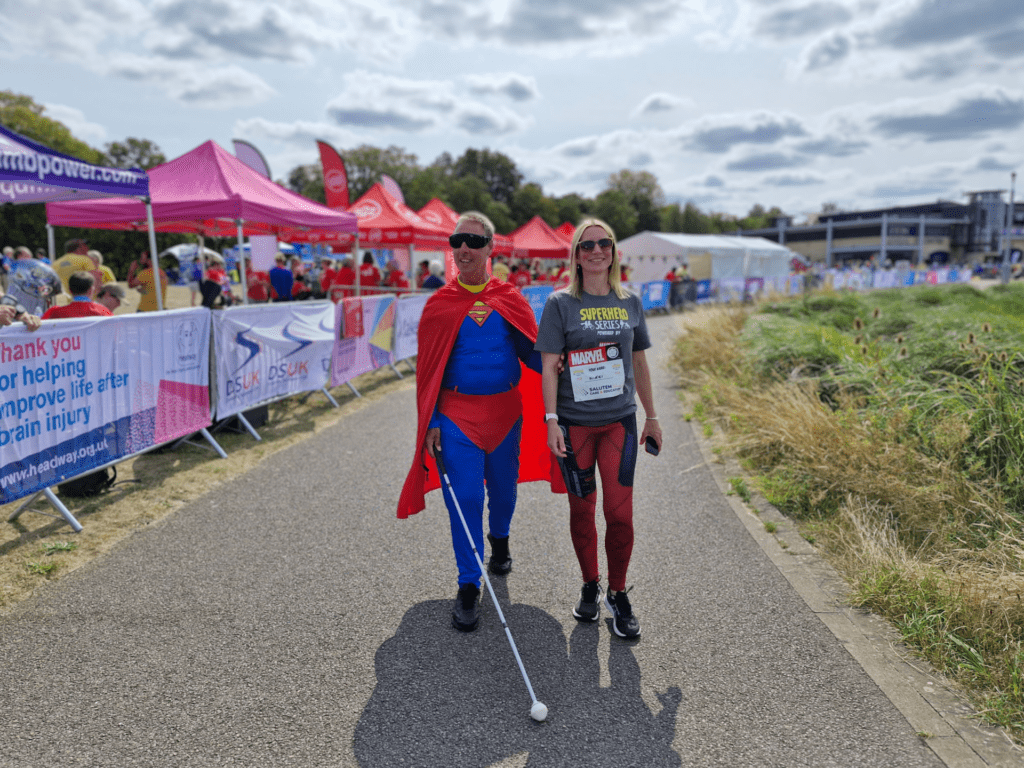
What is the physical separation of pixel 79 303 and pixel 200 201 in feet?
14.3

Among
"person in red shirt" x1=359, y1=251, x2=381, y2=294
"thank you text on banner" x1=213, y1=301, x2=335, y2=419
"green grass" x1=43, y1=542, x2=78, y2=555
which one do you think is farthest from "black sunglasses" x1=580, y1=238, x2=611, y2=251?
"person in red shirt" x1=359, y1=251, x2=381, y2=294

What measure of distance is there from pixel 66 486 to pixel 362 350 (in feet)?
18.0

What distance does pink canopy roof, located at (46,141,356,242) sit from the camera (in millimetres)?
9695

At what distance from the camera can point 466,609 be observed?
11.4ft

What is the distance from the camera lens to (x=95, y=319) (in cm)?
528

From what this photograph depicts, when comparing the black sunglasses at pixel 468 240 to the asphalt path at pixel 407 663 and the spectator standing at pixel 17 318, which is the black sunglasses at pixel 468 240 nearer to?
the asphalt path at pixel 407 663

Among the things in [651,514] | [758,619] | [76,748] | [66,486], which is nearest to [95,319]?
[66,486]

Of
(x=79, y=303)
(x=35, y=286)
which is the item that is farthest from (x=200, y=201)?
(x=79, y=303)

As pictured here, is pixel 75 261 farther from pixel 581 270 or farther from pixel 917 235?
pixel 917 235

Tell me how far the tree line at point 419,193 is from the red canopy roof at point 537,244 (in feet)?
41.0

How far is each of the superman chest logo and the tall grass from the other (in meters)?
2.48

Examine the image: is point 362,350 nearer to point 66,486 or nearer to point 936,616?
point 66,486

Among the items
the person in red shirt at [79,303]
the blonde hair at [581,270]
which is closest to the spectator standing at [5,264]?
the person in red shirt at [79,303]

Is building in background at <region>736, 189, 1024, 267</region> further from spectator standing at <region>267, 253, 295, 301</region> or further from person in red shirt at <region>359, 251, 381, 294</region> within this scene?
spectator standing at <region>267, 253, 295, 301</region>
